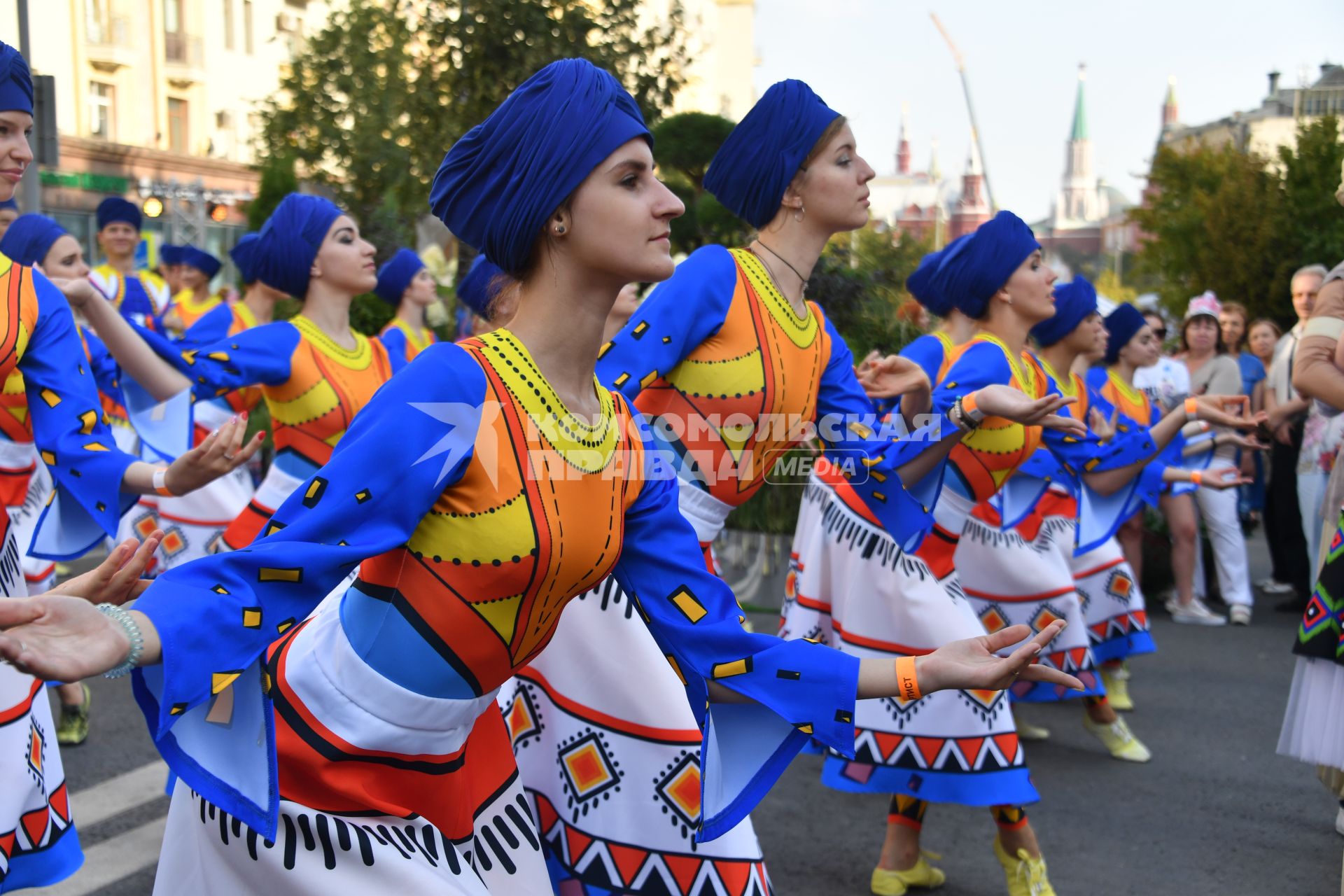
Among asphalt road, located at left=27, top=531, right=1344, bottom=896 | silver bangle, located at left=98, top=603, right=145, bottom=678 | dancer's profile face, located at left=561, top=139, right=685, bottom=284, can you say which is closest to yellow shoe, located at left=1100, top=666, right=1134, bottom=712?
asphalt road, located at left=27, top=531, right=1344, bottom=896

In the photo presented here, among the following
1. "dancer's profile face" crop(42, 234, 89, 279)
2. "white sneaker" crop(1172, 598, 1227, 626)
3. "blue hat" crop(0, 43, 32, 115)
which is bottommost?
"white sneaker" crop(1172, 598, 1227, 626)

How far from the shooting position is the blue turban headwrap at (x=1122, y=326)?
816 centimetres

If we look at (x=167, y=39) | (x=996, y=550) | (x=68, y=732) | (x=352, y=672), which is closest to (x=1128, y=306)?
(x=996, y=550)

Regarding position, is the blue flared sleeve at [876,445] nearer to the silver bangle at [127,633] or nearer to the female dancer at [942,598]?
the female dancer at [942,598]

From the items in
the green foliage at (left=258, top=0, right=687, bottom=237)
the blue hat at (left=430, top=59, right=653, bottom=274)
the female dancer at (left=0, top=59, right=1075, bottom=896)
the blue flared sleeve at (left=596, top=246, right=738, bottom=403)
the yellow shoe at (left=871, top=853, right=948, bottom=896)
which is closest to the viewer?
the female dancer at (left=0, top=59, right=1075, bottom=896)

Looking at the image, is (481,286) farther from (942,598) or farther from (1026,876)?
(1026,876)

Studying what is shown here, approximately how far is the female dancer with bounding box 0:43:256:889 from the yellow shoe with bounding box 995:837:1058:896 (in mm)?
2765

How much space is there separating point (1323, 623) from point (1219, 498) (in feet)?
19.4

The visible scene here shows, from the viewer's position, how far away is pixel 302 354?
5344 millimetres

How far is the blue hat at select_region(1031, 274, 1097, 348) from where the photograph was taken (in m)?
6.68

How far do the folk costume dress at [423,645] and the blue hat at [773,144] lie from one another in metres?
1.62

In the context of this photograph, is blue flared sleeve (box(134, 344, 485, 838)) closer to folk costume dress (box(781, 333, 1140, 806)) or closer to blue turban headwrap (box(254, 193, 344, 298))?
folk costume dress (box(781, 333, 1140, 806))

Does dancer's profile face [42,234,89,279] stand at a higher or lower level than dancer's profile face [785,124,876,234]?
lower

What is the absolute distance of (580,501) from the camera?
2412 mm
